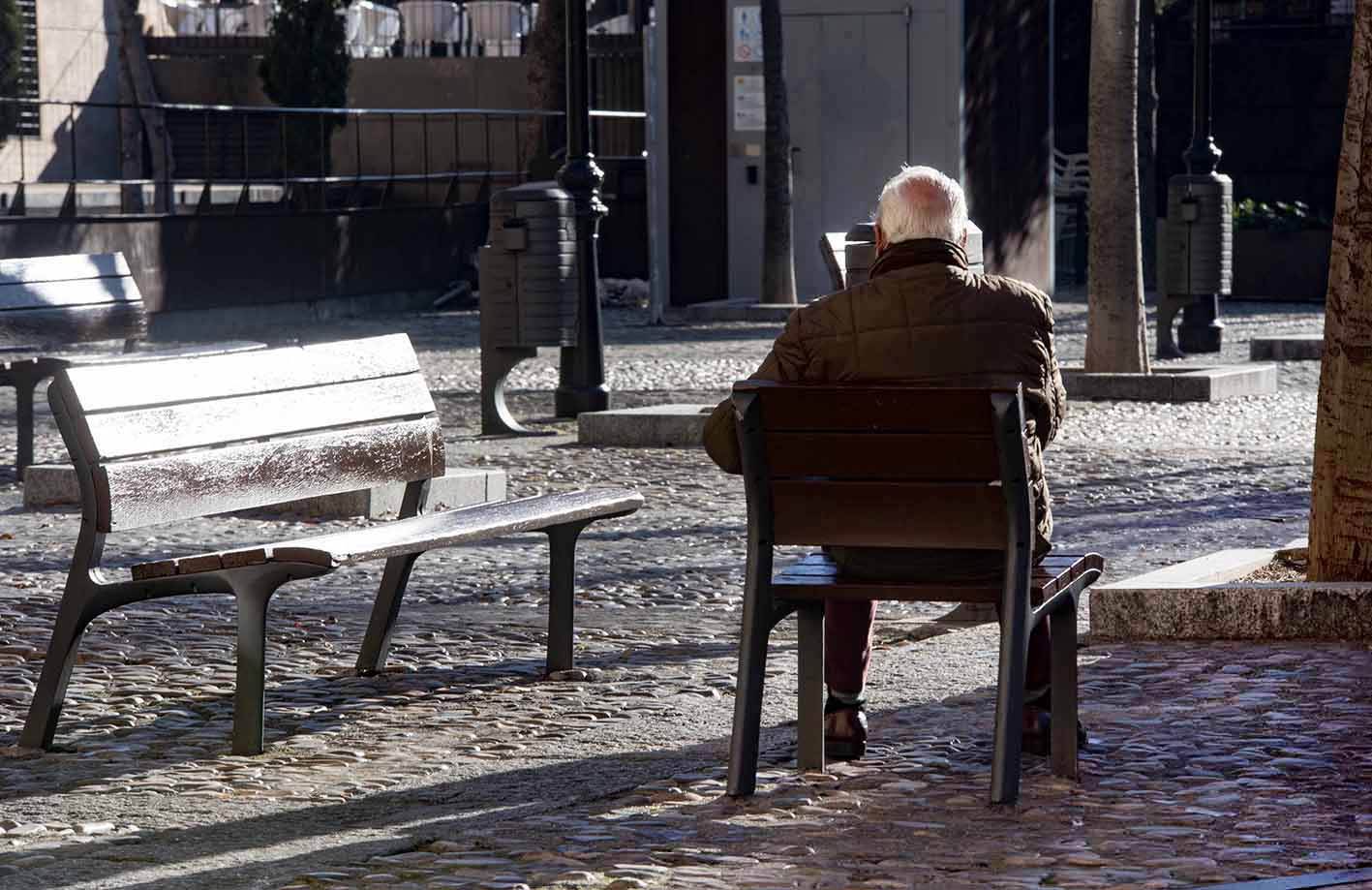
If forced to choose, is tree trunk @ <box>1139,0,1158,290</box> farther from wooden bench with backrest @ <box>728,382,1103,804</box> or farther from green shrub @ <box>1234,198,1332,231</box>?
wooden bench with backrest @ <box>728,382,1103,804</box>

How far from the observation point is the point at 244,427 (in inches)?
254

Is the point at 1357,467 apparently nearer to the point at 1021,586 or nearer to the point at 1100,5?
the point at 1021,586

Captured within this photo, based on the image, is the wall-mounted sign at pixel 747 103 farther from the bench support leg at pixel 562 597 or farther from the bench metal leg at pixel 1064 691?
the bench metal leg at pixel 1064 691

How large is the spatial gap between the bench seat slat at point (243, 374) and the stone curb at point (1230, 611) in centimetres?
207

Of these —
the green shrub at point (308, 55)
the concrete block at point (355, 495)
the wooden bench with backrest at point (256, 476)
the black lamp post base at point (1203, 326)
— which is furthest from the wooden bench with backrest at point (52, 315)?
the green shrub at point (308, 55)

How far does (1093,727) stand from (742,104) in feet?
59.2

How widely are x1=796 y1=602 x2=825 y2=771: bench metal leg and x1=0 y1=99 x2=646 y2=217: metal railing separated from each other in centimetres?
1337

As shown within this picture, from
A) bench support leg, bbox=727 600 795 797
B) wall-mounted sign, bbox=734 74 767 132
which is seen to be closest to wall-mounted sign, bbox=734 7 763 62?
wall-mounted sign, bbox=734 74 767 132

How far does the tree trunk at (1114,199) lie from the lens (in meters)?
14.8

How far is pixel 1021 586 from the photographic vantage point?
5.16m

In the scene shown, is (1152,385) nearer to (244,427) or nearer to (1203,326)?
(1203,326)

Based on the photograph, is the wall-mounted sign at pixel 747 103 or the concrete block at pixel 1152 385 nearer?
the concrete block at pixel 1152 385

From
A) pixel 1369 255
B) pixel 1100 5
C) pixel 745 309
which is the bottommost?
pixel 745 309

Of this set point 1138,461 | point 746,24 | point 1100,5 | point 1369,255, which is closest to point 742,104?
point 746,24
